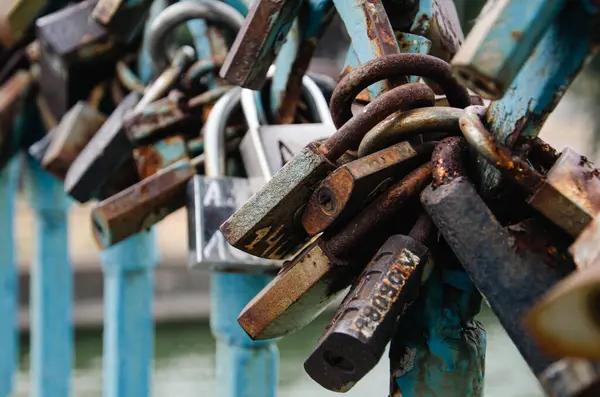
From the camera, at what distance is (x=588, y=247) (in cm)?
31

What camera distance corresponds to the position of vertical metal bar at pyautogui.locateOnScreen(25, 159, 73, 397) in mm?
1333

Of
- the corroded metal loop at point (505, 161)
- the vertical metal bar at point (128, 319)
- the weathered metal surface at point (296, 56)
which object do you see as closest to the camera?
the corroded metal loop at point (505, 161)

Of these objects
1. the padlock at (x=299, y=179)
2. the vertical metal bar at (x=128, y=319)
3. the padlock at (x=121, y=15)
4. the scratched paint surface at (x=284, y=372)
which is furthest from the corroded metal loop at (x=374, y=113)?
the scratched paint surface at (x=284, y=372)

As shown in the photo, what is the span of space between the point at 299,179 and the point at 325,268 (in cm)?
5

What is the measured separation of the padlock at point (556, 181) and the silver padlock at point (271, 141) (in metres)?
0.30

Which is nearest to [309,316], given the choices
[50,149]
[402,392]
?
[402,392]

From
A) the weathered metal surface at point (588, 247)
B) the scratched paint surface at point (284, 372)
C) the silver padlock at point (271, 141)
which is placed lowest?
the scratched paint surface at point (284, 372)

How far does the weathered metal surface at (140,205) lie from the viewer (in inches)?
27.6

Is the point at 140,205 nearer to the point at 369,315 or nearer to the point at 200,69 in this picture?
the point at 200,69

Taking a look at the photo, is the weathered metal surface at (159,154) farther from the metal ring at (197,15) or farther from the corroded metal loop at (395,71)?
the corroded metal loop at (395,71)

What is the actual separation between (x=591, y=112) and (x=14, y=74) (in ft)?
7.82

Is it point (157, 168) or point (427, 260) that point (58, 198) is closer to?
point (157, 168)

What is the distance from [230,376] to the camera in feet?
2.50

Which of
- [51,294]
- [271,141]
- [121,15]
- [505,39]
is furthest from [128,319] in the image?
[505,39]
